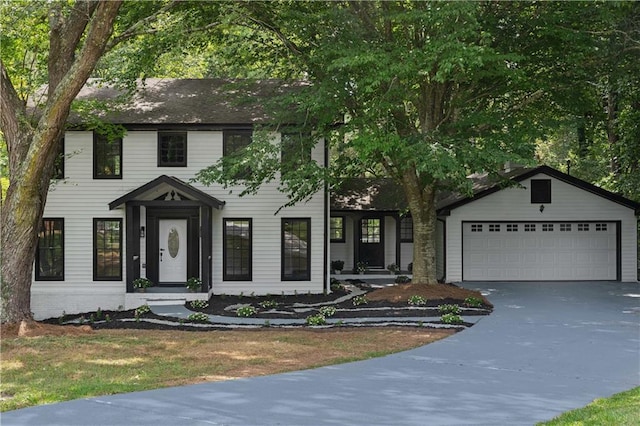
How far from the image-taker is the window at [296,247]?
21234mm

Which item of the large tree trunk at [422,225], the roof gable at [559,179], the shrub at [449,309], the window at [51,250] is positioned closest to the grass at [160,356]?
the shrub at [449,309]

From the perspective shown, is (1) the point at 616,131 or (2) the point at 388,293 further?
(1) the point at 616,131

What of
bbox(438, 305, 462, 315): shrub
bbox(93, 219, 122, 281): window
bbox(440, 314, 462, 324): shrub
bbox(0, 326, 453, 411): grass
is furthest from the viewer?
bbox(93, 219, 122, 281): window

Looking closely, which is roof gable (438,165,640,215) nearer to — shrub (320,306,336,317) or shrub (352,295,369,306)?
shrub (352,295,369,306)

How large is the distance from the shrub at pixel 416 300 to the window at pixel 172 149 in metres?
7.74

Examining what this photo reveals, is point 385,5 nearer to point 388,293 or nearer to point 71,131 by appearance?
point 388,293

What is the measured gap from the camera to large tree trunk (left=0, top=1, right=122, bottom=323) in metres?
13.7

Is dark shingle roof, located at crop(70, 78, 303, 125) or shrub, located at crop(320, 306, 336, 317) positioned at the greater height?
dark shingle roof, located at crop(70, 78, 303, 125)

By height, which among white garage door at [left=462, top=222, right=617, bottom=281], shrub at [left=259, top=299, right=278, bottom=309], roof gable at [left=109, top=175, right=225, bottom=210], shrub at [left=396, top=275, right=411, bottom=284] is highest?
roof gable at [left=109, top=175, right=225, bottom=210]

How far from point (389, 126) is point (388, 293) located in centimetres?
467

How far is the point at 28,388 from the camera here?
29.1ft

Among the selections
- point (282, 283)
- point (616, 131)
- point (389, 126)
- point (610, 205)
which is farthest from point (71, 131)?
point (616, 131)

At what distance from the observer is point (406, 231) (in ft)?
88.9

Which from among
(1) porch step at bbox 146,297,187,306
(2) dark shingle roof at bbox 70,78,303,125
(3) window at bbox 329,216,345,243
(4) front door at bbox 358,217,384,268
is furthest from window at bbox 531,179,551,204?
(1) porch step at bbox 146,297,187,306
